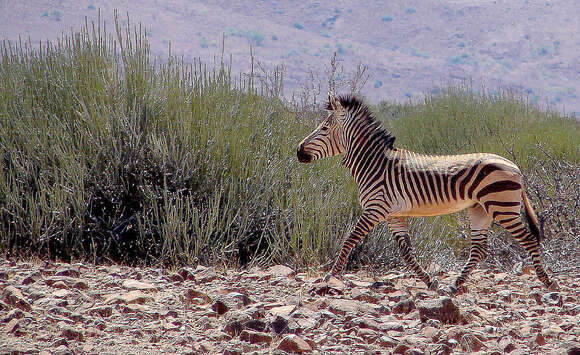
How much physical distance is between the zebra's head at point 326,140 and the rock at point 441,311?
234cm

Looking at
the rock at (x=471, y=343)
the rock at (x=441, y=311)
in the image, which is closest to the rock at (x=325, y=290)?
the rock at (x=441, y=311)

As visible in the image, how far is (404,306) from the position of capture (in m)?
4.62

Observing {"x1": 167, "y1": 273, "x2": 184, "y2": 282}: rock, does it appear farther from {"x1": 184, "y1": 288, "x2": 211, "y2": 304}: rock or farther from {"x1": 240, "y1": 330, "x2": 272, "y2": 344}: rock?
{"x1": 240, "y1": 330, "x2": 272, "y2": 344}: rock

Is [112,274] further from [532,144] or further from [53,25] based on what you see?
[53,25]

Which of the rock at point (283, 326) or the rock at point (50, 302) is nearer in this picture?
the rock at point (283, 326)

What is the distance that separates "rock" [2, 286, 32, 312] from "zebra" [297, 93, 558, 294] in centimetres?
264

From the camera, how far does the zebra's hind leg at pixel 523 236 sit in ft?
17.9

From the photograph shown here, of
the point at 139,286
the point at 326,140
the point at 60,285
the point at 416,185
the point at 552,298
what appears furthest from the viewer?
the point at 326,140

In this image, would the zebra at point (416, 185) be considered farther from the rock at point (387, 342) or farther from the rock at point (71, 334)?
the rock at point (71, 334)

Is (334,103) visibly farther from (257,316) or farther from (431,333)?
(431,333)

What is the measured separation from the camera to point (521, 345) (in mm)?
3969

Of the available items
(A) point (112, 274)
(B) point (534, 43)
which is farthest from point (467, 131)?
(B) point (534, 43)

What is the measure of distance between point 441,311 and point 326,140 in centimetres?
249

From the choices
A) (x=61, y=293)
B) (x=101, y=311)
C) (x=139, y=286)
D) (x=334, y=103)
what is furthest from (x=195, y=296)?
(x=334, y=103)
